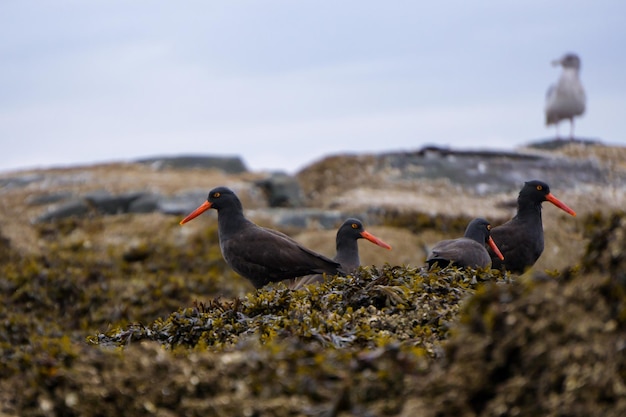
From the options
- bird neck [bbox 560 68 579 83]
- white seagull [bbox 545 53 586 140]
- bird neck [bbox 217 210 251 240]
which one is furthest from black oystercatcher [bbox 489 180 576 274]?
bird neck [bbox 560 68 579 83]

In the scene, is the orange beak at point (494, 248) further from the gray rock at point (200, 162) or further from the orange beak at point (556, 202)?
the gray rock at point (200, 162)

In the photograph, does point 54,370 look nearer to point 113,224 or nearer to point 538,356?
point 538,356

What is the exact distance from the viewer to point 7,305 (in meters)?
17.2

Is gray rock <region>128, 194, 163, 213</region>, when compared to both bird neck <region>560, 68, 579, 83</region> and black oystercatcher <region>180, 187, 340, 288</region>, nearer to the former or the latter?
black oystercatcher <region>180, 187, 340, 288</region>

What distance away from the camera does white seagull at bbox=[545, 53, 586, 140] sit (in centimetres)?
3138

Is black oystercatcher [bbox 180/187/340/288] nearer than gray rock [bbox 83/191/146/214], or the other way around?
black oystercatcher [bbox 180/187/340/288]

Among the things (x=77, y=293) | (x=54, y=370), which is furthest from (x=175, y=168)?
(x=54, y=370)

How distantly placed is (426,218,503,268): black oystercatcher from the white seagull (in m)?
22.8

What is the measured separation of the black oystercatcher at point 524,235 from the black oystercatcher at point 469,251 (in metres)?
0.22

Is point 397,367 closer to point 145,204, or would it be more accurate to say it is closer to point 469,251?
point 469,251

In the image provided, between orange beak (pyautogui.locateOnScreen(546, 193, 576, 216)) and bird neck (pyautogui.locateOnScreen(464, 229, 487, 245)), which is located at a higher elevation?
orange beak (pyautogui.locateOnScreen(546, 193, 576, 216))

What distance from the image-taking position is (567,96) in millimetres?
31344

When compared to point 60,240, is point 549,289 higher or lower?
higher

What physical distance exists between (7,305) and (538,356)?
1464cm
